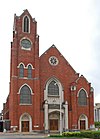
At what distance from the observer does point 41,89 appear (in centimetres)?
5906

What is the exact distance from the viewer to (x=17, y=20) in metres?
59.5

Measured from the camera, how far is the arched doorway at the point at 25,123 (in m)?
55.9

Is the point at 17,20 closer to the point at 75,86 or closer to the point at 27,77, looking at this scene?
the point at 27,77

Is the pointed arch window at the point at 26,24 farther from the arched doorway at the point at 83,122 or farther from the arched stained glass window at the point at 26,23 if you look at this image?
the arched doorway at the point at 83,122

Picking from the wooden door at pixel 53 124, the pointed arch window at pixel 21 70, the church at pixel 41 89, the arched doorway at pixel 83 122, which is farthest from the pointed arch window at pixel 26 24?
the arched doorway at pixel 83 122

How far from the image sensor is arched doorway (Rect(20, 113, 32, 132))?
183ft

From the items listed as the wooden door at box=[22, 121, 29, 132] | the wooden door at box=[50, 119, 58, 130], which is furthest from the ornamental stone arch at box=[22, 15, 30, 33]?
the wooden door at box=[50, 119, 58, 130]

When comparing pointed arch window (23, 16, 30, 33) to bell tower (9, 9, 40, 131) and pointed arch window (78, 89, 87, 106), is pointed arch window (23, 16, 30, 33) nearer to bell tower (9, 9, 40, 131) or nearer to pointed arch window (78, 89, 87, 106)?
bell tower (9, 9, 40, 131)

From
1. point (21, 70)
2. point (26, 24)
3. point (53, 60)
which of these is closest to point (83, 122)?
point (53, 60)

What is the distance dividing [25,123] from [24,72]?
30.7 ft

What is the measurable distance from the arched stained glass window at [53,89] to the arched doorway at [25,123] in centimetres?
653

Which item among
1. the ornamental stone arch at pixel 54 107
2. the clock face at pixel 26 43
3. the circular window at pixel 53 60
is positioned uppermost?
the clock face at pixel 26 43

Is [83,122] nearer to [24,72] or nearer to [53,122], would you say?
[53,122]

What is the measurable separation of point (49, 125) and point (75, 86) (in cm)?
909
